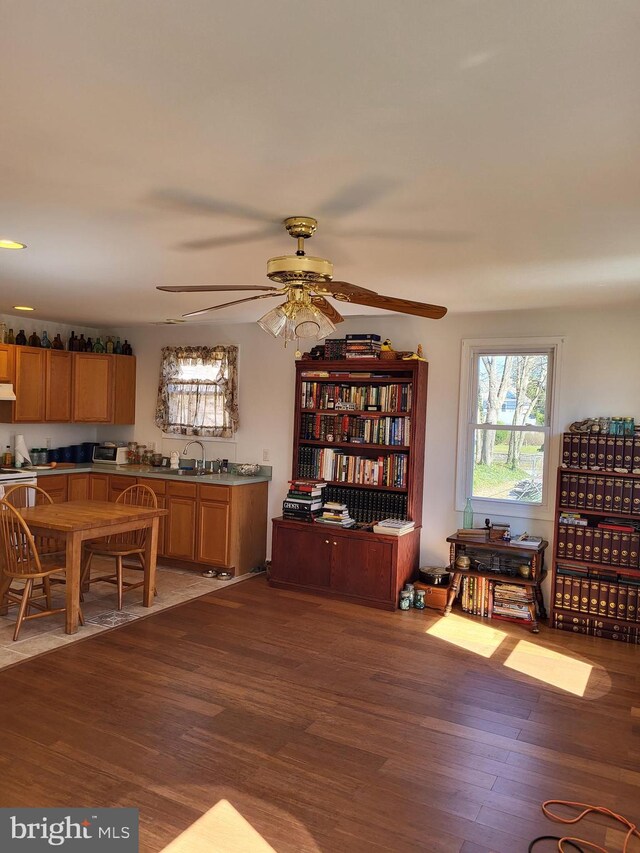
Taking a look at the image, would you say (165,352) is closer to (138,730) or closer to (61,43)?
(138,730)

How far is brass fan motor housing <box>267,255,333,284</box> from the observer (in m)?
2.88

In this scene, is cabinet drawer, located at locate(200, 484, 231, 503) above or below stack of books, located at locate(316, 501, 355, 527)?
above

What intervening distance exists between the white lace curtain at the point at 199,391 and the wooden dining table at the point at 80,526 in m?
1.83

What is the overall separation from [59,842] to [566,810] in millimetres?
1983

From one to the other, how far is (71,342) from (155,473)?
1.86 metres

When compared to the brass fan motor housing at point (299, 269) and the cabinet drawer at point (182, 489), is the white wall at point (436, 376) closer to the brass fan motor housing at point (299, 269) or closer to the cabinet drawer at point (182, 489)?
the cabinet drawer at point (182, 489)

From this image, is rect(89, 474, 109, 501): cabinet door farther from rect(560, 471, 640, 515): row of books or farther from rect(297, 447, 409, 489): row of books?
rect(560, 471, 640, 515): row of books

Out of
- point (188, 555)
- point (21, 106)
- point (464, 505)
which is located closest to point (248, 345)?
point (188, 555)

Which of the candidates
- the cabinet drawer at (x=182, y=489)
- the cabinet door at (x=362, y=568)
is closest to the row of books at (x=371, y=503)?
the cabinet door at (x=362, y=568)

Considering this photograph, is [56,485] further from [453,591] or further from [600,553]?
[600,553]

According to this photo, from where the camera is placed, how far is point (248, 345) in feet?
21.9

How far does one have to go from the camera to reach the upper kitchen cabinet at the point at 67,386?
→ 253 inches

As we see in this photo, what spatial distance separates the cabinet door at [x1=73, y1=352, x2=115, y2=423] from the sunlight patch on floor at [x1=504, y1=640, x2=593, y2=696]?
16.1 feet

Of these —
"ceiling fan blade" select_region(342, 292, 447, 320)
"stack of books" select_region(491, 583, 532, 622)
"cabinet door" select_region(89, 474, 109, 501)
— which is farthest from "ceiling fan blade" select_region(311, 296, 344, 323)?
"cabinet door" select_region(89, 474, 109, 501)
